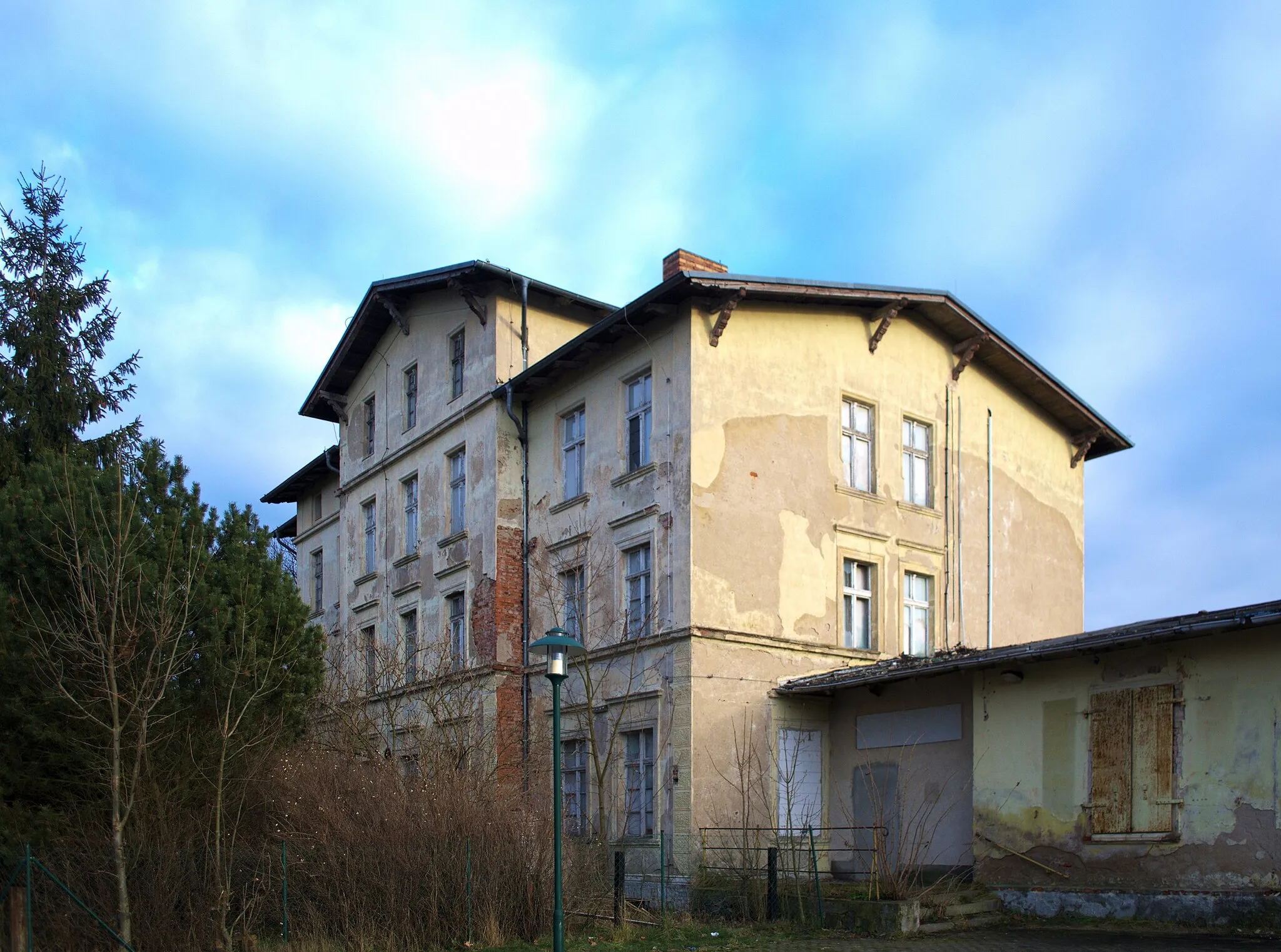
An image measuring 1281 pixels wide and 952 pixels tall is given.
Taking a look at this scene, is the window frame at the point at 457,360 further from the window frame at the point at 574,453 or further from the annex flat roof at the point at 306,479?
the annex flat roof at the point at 306,479

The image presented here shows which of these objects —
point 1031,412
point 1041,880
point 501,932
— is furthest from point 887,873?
point 1031,412

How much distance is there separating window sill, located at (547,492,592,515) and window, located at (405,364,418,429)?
6.33m

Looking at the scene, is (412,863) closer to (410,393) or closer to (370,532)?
(410,393)

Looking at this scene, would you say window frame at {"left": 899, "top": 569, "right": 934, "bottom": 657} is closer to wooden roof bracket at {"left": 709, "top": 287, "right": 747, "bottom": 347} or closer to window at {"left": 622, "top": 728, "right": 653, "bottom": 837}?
window at {"left": 622, "top": 728, "right": 653, "bottom": 837}

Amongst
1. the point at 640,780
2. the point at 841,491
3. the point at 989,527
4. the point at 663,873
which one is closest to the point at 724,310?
the point at 841,491

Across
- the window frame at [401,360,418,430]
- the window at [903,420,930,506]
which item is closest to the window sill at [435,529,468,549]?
the window frame at [401,360,418,430]

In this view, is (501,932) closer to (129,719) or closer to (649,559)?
(129,719)

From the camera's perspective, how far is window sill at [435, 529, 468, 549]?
82.6ft

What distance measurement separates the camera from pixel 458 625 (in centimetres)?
2556

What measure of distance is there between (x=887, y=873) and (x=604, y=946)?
148 inches

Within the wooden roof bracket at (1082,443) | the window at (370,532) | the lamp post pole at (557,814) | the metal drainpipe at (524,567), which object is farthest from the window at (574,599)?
the wooden roof bracket at (1082,443)

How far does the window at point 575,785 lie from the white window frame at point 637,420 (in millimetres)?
5047

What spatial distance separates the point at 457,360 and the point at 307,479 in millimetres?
10968

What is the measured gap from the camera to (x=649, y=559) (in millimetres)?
20703
